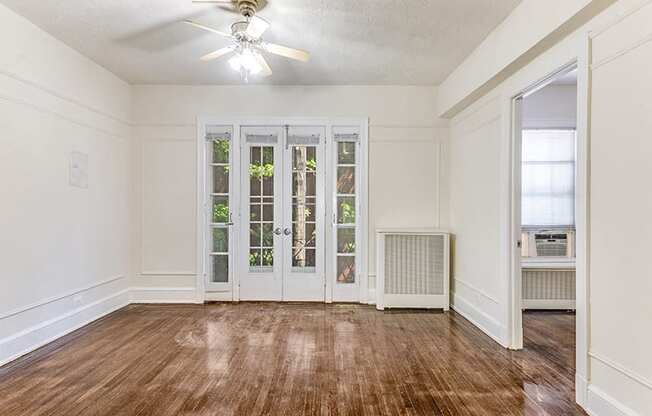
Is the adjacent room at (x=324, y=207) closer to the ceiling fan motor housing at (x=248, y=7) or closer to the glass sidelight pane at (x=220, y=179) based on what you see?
the glass sidelight pane at (x=220, y=179)

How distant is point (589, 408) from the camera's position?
2625 millimetres

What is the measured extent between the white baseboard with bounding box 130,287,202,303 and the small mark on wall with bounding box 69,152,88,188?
1654mm

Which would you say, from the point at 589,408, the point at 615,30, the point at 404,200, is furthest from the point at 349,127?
the point at 589,408

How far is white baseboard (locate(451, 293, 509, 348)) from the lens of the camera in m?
3.98

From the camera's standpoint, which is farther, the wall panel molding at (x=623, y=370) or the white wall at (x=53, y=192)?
the white wall at (x=53, y=192)

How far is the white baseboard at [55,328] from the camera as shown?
11.4 ft

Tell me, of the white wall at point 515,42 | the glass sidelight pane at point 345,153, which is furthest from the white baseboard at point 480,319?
the white wall at point 515,42

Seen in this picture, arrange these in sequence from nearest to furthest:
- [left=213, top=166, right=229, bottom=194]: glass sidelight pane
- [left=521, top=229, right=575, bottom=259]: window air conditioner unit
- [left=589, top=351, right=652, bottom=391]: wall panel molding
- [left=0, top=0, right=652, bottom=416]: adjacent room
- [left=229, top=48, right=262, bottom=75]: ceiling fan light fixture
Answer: [left=589, top=351, right=652, bottom=391]: wall panel molding, [left=0, top=0, right=652, bottom=416]: adjacent room, [left=229, top=48, right=262, bottom=75]: ceiling fan light fixture, [left=521, top=229, right=575, bottom=259]: window air conditioner unit, [left=213, top=166, right=229, bottom=194]: glass sidelight pane

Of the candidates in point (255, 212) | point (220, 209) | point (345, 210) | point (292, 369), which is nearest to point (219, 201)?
point (220, 209)

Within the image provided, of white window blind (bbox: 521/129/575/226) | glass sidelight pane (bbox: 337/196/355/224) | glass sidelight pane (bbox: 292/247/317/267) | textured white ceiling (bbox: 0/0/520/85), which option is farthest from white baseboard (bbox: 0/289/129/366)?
white window blind (bbox: 521/129/575/226)

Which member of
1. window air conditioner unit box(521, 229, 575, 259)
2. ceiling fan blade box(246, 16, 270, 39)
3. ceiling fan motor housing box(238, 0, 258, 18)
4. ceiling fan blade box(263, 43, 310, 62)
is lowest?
window air conditioner unit box(521, 229, 575, 259)

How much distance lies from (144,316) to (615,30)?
4941 millimetres

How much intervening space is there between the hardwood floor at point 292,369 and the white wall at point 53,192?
1.06 feet

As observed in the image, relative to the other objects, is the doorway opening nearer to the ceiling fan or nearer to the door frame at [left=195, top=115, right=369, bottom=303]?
the door frame at [left=195, top=115, right=369, bottom=303]
